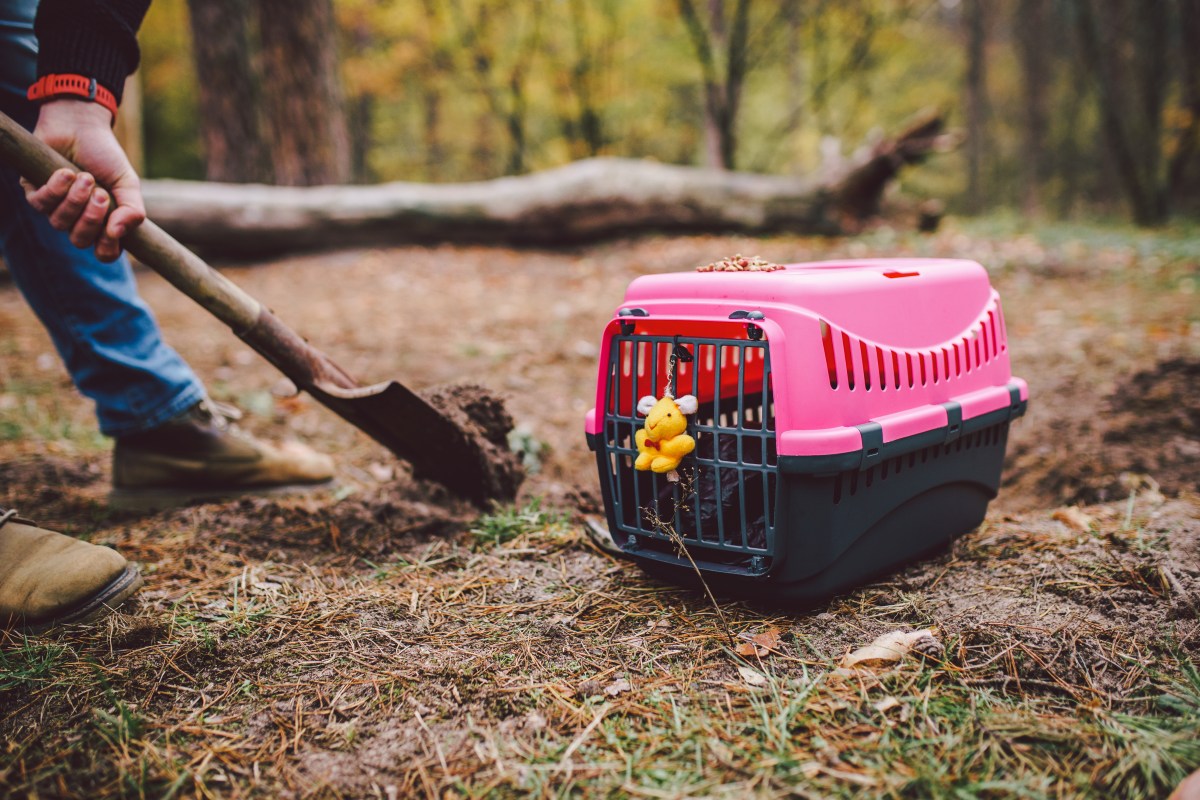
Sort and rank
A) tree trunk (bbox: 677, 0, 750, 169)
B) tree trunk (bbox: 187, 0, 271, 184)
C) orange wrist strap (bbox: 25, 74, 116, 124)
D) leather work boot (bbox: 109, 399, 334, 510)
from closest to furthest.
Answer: orange wrist strap (bbox: 25, 74, 116, 124) < leather work boot (bbox: 109, 399, 334, 510) < tree trunk (bbox: 187, 0, 271, 184) < tree trunk (bbox: 677, 0, 750, 169)

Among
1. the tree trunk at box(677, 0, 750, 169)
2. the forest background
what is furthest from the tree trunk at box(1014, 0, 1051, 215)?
the tree trunk at box(677, 0, 750, 169)

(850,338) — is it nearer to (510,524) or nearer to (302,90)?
(510,524)

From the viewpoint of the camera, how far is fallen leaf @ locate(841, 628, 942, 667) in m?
1.20

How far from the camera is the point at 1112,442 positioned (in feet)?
7.97

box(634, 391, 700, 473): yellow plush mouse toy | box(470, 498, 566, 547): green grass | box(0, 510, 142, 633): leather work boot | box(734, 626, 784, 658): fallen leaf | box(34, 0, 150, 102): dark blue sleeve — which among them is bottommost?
box(734, 626, 784, 658): fallen leaf

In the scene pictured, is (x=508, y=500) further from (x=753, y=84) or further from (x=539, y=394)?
(x=753, y=84)

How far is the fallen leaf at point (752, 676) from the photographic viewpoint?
1171 millimetres

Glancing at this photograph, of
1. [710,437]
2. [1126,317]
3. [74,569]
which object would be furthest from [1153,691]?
[1126,317]

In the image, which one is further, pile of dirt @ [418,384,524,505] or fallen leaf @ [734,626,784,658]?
pile of dirt @ [418,384,524,505]

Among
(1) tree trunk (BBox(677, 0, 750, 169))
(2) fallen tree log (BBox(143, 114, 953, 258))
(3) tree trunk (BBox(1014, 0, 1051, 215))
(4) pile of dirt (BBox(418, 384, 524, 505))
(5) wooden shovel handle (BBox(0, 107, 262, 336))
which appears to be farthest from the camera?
(3) tree trunk (BBox(1014, 0, 1051, 215))

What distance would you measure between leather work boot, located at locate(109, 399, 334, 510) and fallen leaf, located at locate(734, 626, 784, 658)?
4.74 feet

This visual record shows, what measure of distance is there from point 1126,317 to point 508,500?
3747mm

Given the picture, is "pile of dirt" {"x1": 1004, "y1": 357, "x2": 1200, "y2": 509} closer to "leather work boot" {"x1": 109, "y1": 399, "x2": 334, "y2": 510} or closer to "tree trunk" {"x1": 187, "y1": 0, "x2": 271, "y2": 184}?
"leather work boot" {"x1": 109, "y1": 399, "x2": 334, "y2": 510}

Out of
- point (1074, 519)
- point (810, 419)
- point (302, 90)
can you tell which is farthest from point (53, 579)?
point (302, 90)
